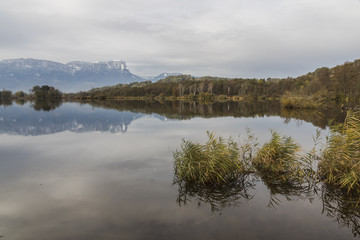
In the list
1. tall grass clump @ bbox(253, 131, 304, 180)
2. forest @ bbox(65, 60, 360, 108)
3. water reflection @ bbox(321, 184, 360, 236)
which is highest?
forest @ bbox(65, 60, 360, 108)

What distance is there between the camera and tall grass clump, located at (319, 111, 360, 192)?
27.4 feet

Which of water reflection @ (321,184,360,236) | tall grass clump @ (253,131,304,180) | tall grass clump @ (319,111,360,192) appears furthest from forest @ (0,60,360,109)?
water reflection @ (321,184,360,236)

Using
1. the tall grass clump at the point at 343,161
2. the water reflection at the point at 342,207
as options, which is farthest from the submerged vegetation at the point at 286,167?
the water reflection at the point at 342,207

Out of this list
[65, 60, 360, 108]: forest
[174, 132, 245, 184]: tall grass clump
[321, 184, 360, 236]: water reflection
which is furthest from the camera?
[65, 60, 360, 108]: forest

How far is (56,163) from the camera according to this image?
12656mm

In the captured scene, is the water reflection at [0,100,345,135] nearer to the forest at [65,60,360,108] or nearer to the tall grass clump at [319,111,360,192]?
the tall grass clump at [319,111,360,192]

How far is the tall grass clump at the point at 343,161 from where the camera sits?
8344 mm

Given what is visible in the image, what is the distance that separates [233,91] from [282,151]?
483 ft

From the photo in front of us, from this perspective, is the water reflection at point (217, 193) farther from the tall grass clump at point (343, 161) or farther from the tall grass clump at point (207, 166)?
the tall grass clump at point (343, 161)

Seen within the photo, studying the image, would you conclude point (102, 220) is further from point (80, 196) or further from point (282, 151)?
point (282, 151)

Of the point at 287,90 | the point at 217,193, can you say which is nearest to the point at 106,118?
the point at 217,193

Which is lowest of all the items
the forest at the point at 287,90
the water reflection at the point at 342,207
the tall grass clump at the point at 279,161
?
the water reflection at the point at 342,207

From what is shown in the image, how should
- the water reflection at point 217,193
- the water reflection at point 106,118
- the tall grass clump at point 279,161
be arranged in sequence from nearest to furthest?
the water reflection at point 217,193 < the tall grass clump at point 279,161 < the water reflection at point 106,118

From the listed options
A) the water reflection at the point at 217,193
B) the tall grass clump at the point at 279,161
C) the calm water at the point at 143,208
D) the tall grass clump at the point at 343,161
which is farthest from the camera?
the tall grass clump at the point at 279,161
